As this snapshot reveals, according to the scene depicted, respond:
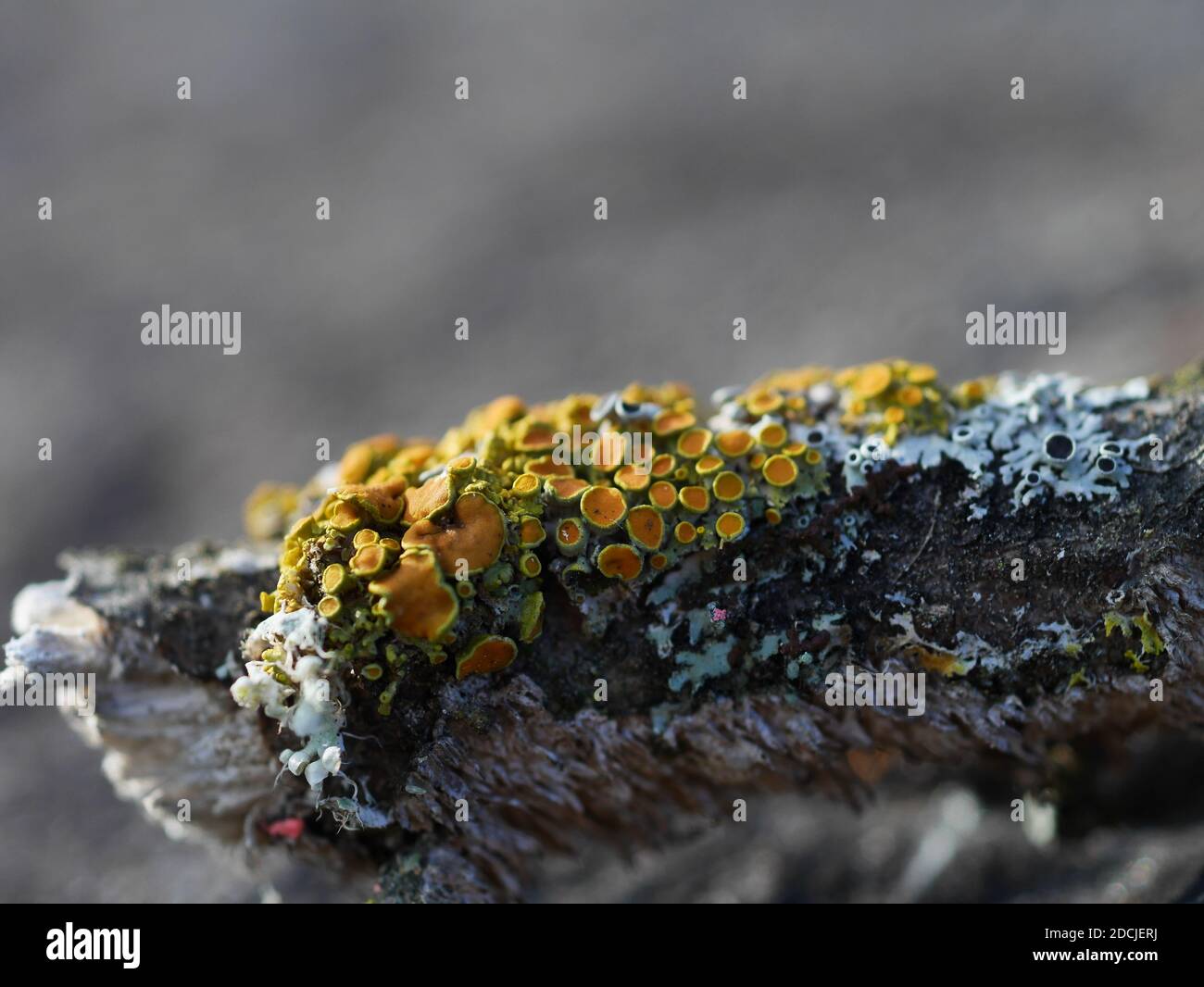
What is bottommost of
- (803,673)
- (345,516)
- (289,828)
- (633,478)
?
(289,828)

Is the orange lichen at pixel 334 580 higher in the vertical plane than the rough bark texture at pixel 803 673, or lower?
higher

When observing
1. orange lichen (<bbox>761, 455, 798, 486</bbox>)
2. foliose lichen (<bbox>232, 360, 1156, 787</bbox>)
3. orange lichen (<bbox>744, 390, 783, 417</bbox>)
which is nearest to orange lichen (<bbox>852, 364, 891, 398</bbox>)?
foliose lichen (<bbox>232, 360, 1156, 787</bbox>)

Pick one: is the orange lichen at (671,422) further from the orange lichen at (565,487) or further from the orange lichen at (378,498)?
the orange lichen at (378,498)

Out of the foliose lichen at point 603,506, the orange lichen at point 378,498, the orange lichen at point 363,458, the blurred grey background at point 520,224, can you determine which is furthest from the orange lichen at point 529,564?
the blurred grey background at point 520,224

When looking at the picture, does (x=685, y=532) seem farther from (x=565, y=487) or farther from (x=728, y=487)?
(x=565, y=487)

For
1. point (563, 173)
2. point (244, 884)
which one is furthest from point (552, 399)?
point (244, 884)

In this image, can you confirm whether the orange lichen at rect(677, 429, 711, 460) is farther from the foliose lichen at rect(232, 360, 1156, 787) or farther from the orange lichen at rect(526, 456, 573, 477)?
the orange lichen at rect(526, 456, 573, 477)

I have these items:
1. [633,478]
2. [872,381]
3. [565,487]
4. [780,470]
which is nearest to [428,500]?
[565,487]
